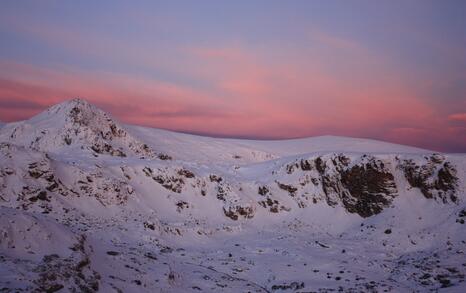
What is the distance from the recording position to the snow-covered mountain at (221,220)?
791 inches

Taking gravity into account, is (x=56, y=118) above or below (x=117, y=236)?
above

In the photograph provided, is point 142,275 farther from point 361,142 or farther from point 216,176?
point 361,142

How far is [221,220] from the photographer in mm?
40156

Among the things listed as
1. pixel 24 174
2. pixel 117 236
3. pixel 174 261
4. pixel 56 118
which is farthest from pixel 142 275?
pixel 56 118

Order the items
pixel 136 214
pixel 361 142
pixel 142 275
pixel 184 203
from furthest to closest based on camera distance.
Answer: pixel 361 142 < pixel 184 203 < pixel 136 214 < pixel 142 275

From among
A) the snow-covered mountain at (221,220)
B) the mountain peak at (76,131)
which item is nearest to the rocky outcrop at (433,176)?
the snow-covered mountain at (221,220)

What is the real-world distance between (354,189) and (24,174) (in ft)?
101

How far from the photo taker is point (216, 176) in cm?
4597

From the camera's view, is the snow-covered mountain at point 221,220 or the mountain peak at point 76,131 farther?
the mountain peak at point 76,131

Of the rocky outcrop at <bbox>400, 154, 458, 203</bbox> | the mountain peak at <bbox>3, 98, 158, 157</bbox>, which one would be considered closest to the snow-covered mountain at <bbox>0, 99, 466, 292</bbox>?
the rocky outcrop at <bbox>400, 154, 458, 203</bbox>

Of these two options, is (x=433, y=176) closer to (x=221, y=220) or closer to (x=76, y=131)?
(x=221, y=220)

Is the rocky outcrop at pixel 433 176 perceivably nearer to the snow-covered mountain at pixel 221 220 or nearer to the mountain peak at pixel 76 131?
the snow-covered mountain at pixel 221 220

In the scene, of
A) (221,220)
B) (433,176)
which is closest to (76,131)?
(221,220)

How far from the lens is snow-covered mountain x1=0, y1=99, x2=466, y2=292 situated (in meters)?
20.1
